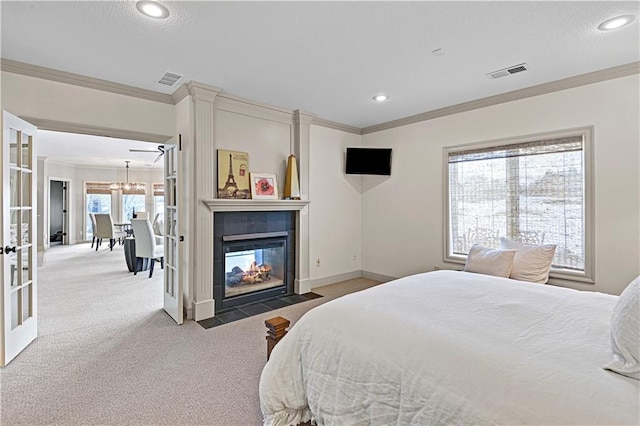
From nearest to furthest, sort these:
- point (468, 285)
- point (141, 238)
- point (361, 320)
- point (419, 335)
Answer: point (419, 335), point (361, 320), point (468, 285), point (141, 238)

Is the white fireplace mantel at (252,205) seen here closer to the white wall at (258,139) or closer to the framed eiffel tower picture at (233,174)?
the framed eiffel tower picture at (233,174)

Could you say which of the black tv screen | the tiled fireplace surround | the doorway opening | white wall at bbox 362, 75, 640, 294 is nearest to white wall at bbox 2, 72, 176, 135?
the tiled fireplace surround

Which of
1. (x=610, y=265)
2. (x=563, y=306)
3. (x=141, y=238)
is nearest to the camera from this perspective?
(x=563, y=306)

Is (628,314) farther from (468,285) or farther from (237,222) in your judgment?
(237,222)

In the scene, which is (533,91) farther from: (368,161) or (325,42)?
(325,42)

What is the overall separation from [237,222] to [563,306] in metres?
3.24

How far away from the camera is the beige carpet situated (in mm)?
1964

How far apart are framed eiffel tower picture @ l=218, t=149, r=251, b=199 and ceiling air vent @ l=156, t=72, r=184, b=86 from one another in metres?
0.84

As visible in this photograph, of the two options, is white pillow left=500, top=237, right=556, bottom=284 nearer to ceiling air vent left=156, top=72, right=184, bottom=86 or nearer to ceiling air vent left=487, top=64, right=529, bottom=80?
ceiling air vent left=487, top=64, right=529, bottom=80

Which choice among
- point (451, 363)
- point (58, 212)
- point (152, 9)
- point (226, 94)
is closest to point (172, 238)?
point (226, 94)

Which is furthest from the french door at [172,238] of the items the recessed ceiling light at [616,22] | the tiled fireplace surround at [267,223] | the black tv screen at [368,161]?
the recessed ceiling light at [616,22]

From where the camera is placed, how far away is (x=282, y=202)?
420 cm

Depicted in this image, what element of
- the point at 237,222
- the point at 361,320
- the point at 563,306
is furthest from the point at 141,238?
the point at 563,306

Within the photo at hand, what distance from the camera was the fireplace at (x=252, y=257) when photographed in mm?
3807
